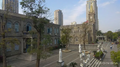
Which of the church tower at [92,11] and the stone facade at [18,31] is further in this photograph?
the church tower at [92,11]

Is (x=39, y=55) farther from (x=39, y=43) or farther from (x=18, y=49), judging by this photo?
(x=18, y=49)

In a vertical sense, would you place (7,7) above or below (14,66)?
above

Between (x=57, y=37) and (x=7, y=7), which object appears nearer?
(x=7, y=7)

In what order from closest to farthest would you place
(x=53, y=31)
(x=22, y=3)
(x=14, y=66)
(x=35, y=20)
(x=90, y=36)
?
(x=22, y=3), (x=35, y=20), (x=14, y=66), (x=53, y=31), (x=90, y=36)

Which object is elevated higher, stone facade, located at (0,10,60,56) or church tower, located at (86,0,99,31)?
church tower, located at (86,0,99,31)

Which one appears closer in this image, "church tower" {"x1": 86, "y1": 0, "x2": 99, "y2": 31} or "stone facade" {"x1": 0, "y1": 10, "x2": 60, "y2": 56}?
"stone facade" {"x1": 0, "y1": 10, "x2": 60, "y2": 56}

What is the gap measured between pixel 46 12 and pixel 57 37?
813 inches

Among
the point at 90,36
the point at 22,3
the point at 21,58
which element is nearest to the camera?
the point at 22,3

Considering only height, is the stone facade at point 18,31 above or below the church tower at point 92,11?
below

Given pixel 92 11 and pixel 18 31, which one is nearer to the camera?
pixel 18 31

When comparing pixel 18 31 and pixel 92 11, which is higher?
pixel 92 11

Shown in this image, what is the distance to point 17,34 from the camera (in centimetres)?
1683

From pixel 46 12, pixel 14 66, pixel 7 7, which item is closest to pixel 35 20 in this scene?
pixel 46 12

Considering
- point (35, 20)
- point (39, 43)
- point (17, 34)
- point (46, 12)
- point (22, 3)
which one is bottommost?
point (39, 43)
